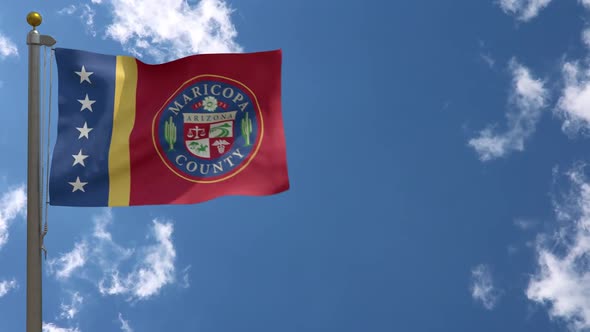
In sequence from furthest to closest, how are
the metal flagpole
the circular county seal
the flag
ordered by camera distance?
the circular county seal → the flag → the metal flagpole

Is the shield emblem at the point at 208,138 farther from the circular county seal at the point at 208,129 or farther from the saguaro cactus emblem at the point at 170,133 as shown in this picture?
the saguaro cactus emblem at the point at 170,133

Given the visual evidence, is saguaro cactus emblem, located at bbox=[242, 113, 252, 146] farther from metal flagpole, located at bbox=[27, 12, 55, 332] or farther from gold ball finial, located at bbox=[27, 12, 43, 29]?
gold ball finial, located at bbox=[27, 12, 43, 29]

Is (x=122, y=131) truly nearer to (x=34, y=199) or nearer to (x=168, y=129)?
(x=168, y=129)

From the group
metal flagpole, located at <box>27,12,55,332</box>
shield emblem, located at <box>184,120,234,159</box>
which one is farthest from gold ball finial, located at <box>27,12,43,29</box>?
shield emblem, located at <box>184,120,234,159</box>

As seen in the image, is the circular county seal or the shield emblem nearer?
the circular county seal

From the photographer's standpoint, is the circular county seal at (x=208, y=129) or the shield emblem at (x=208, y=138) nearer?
the circular county seal at (x=208, y=129)

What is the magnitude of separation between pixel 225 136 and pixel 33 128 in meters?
3.61

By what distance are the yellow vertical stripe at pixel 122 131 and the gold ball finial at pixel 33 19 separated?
1.86 metres

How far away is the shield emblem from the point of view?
13156 mm

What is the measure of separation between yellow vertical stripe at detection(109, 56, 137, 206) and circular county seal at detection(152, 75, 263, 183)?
53cm

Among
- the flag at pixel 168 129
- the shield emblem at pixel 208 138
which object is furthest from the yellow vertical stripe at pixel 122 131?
the shield emblem at pixel 208 138

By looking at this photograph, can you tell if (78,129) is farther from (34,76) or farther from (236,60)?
(236,60)

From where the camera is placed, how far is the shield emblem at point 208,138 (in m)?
13.2

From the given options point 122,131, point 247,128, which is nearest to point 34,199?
point 122,131
